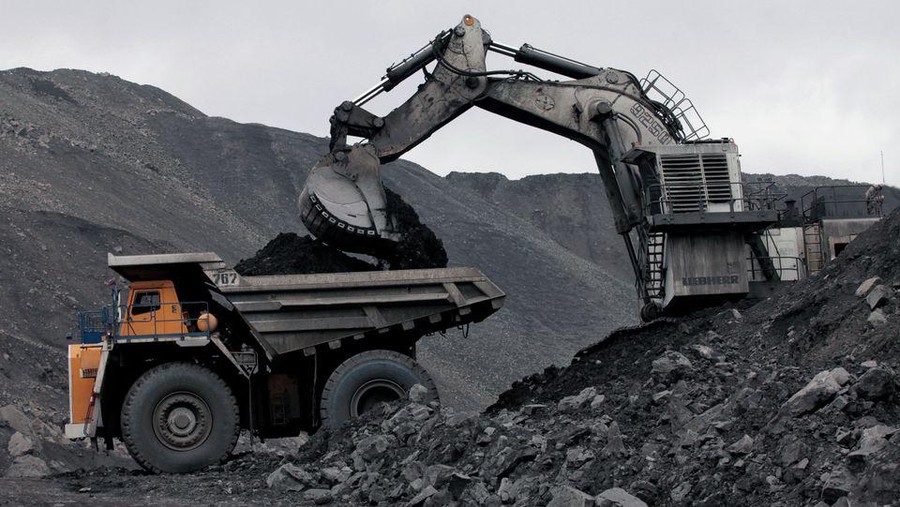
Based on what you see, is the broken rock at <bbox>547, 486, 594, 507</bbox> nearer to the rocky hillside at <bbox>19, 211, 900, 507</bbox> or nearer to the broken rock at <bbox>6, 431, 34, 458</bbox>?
the rocky hillside at <bbox>19, 211, 900, 507</bbox>

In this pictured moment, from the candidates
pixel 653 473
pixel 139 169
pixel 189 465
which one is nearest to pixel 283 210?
pixel 139 169

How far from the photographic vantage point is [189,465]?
15.8 m

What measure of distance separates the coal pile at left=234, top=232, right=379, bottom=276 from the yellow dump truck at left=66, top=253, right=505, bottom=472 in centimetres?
118

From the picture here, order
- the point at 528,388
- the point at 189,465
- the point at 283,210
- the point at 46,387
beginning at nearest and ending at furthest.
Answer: the point at 189,465
the point at 528,388
the point at 46,387
the point at 283,210

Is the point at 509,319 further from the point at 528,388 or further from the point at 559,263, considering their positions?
the point at 528,388

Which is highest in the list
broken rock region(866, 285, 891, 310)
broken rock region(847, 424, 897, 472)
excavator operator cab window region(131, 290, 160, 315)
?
excavator operator cab window region(131, 290, 160, 315)

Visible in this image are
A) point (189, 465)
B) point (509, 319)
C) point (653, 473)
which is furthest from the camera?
point (509, 319)

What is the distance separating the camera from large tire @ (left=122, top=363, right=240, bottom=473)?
15.7 m

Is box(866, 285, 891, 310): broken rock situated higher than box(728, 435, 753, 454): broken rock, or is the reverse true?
box(866, 285, 891, 310): broken rock

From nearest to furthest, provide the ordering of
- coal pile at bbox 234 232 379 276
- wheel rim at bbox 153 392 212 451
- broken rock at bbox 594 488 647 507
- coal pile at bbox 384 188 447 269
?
broken rock at bbox 594 488 647 507 < wheel rim at bbox 153 392 212 451 < coal pile at bbox 234 232 379 276 < coal pile at bbox 384 188 447 269

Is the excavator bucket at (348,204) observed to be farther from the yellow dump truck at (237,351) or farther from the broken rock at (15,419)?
the broken rock at (15,419)

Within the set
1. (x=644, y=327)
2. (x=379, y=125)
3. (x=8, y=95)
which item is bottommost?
(x=644, y=327)

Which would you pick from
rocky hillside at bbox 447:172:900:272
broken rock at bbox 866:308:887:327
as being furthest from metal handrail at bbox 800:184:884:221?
rocky hillside at bbox 447:172:900:272

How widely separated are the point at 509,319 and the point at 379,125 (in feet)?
79.7
